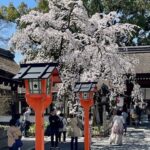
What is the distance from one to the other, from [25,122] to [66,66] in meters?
4.15

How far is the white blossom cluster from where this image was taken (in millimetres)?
20844

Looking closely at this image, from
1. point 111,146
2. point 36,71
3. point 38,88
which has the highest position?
point 36,71

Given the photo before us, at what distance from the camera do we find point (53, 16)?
2203cm

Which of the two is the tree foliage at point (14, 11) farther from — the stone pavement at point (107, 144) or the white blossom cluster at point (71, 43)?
the stone pavement at point (107, 144)

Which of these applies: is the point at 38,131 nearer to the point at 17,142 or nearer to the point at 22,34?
A: the point at 17,142

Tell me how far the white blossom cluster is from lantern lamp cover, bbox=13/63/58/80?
39.3ft

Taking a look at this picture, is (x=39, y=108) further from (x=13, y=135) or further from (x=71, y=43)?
(x=71, y=43)

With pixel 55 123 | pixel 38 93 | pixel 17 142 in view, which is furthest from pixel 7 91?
pixel 38 93

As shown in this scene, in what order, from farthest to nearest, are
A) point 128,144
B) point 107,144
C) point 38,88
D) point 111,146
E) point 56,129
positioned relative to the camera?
point 128,144 → point 107,144 → point 111,146 → point 56,129 → point 38,88

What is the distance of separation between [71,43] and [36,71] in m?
12.5

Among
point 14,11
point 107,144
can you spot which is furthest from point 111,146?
point 14,11

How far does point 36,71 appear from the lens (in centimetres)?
829

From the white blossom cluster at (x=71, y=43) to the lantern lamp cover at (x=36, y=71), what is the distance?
1198 centimetres

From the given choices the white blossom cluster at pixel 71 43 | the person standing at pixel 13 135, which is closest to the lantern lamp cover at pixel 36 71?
the person standing at pixel 13 135
